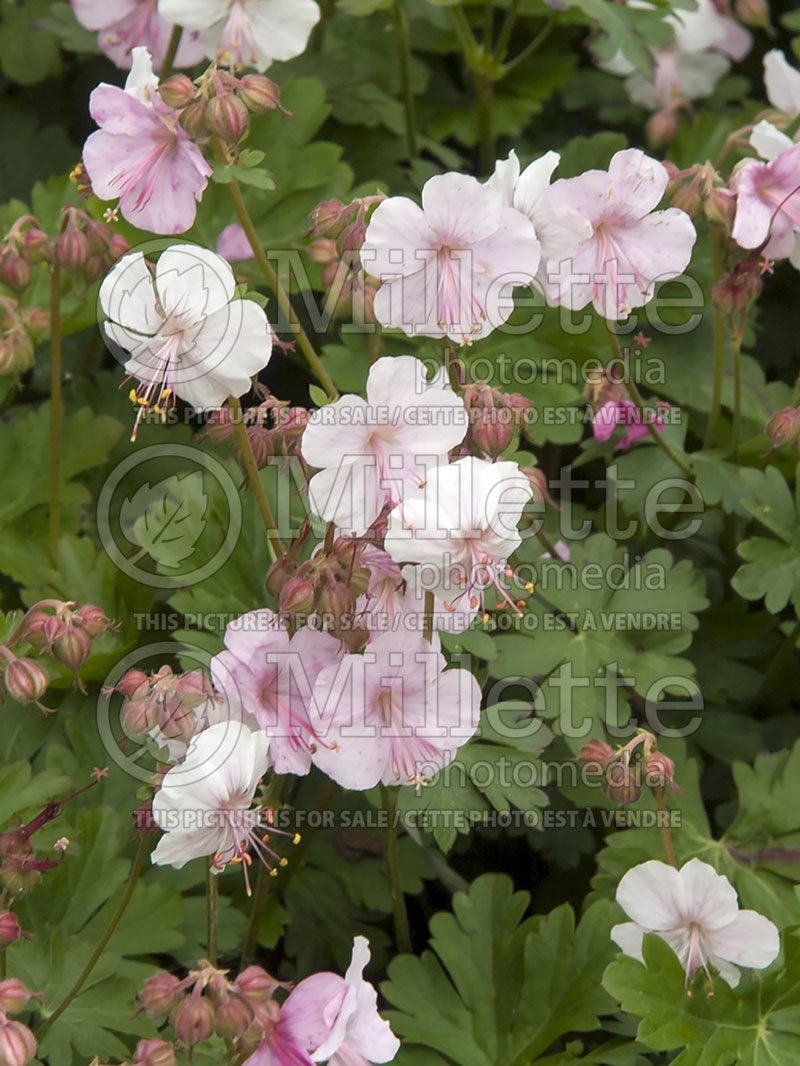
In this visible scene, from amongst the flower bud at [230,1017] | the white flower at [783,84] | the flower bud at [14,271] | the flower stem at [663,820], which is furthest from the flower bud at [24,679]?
the white flower at [783,84]

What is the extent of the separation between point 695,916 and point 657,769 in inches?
6.3

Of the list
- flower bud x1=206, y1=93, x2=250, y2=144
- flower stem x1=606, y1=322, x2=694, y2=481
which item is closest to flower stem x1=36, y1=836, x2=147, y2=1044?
flower bud x1=206, y1=93, x2=250, y2=144

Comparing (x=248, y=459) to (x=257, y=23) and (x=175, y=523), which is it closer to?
(x=175, y=523)

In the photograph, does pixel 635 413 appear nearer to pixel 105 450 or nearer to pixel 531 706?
pixel 531 706

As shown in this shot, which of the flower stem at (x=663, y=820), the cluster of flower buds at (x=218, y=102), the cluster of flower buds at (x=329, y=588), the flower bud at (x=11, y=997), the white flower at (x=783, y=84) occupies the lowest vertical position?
the flower bud at (x=11, y=997)

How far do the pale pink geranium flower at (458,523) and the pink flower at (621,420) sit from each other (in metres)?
0.53

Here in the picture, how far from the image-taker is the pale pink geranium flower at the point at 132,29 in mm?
2018

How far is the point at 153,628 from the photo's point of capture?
1.67 meters

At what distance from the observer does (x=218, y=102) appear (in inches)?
45.1

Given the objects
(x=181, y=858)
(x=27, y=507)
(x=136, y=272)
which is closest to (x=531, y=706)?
(x=181, y=858)

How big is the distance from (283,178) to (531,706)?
3.26 feet

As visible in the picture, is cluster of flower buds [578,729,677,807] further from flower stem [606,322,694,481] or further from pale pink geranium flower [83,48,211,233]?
pale pink geranium flower [83,48,211,233]

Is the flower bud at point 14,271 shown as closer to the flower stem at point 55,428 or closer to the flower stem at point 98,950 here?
the flower stem at point 55,428

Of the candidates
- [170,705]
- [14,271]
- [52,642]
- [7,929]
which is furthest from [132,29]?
[7,929]
